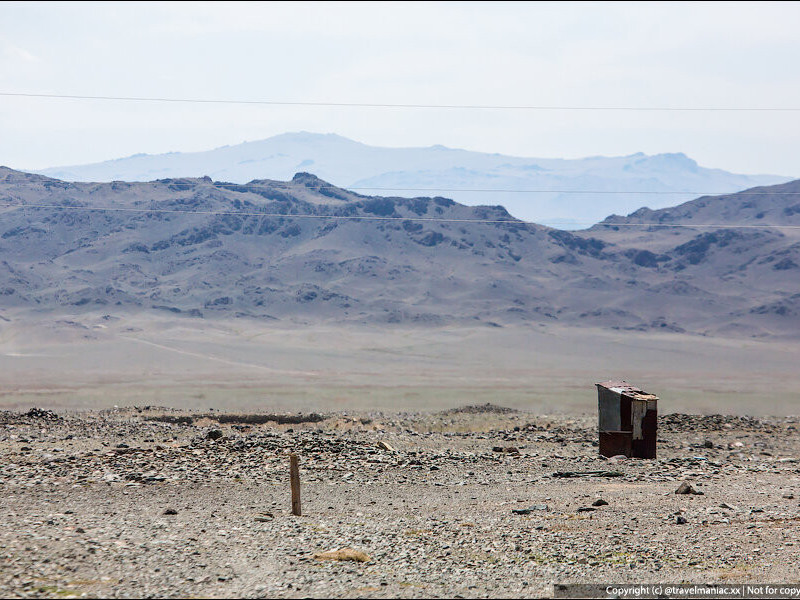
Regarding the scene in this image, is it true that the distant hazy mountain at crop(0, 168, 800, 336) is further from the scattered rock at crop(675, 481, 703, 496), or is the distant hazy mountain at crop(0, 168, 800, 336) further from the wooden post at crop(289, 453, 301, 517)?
the wooden post at crop(289, 453, 301, 517)

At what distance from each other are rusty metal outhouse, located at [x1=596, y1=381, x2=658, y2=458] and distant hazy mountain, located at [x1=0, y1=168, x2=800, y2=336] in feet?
192

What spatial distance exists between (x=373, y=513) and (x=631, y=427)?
27.7 ft

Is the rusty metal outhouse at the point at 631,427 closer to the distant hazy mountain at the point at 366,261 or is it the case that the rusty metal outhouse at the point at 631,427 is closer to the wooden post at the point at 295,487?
the wooden post at the point at 295,487

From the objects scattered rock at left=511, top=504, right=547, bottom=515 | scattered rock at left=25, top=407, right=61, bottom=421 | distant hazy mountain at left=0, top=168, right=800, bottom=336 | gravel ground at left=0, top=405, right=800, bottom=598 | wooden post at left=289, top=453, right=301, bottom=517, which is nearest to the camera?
gravel ground at left=0, top=405, right=800, bottom=598

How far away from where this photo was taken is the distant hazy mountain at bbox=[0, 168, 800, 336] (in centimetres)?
8169

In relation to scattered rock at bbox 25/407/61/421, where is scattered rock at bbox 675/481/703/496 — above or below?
above

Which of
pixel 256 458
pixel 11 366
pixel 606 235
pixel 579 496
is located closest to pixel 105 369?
pixel 11 366

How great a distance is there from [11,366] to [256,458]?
4166 centimetres

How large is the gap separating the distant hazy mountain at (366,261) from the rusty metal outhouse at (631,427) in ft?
192

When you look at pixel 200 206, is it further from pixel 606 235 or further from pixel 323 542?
pixel 323 542

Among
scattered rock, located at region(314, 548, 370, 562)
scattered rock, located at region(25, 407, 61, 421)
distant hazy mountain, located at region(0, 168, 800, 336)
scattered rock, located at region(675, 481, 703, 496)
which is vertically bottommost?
scattered rock, located at region(25, 407, 61, 421)

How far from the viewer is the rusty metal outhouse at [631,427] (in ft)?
64.9

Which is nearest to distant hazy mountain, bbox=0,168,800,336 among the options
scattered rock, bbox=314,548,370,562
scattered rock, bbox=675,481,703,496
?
scattered rock, bbox=675,481,703,496

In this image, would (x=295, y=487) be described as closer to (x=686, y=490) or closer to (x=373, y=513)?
(x=373, y=513)
